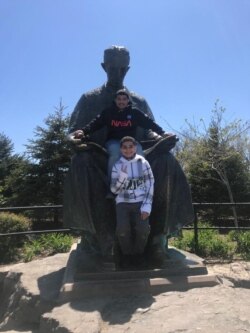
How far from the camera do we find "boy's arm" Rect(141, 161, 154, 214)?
3.82 meters

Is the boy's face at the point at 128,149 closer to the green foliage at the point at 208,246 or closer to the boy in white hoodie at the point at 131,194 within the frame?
the boy in white hoodie at the point at 131,194

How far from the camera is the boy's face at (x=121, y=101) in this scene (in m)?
4.36

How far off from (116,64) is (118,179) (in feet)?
4.95

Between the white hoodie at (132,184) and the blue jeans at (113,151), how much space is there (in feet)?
0.94

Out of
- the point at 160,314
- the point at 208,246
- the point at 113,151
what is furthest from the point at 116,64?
the point at 208,246

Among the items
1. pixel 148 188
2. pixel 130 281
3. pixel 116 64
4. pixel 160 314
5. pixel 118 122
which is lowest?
pixel 160 314

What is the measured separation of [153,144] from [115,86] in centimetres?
83

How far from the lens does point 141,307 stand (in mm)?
3438

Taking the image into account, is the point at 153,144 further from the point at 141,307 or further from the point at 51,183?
the point at 51,183

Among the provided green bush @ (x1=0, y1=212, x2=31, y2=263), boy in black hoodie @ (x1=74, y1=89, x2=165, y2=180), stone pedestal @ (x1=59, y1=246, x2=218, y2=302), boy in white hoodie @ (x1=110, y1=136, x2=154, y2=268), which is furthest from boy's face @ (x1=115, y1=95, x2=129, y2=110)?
green bush @ (x1=0, y1=212, x2=31, y2=263)

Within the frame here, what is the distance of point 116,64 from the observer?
4832mm

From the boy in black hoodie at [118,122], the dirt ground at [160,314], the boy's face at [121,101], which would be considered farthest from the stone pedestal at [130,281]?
the boy's face at [121,101]

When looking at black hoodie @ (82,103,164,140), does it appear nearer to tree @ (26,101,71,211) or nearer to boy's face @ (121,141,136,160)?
boy's face @ (121,141,136,160)

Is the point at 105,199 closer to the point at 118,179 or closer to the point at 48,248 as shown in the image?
the point at 118,179
